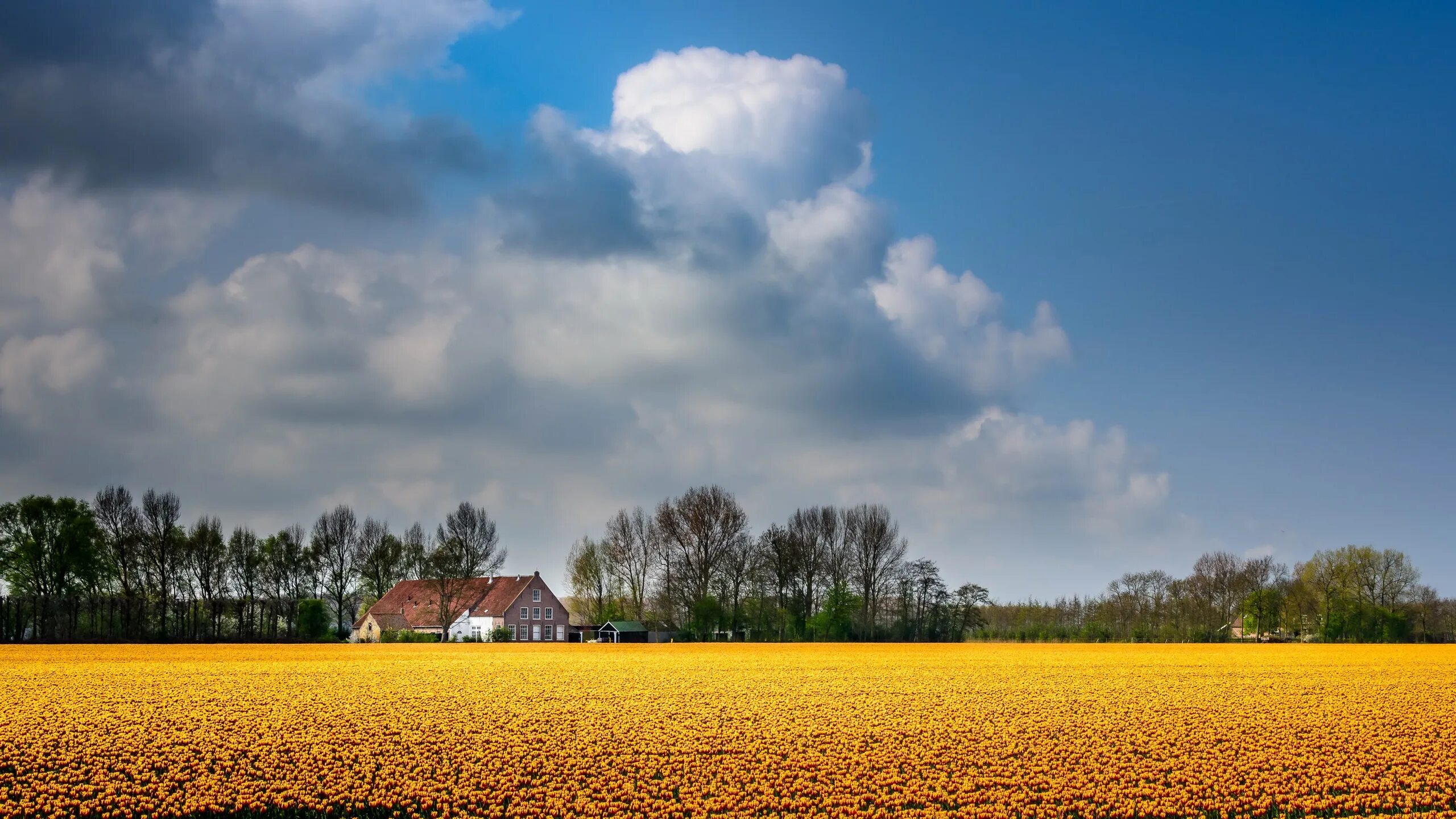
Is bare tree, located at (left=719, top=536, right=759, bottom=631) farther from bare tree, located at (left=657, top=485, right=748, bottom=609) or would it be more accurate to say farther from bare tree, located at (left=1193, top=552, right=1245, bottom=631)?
bare tree, located at (left=1193, top=552, right=1245, bottom=631)

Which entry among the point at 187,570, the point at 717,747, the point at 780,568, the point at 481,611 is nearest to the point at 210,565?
the point at 187,570

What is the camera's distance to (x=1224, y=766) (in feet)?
63.1

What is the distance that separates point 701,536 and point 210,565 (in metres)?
45.1

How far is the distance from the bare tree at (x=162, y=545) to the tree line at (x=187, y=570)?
0.33 feet

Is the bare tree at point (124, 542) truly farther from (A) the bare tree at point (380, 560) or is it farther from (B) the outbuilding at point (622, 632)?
(B) the outbuilding at point (622, 632)

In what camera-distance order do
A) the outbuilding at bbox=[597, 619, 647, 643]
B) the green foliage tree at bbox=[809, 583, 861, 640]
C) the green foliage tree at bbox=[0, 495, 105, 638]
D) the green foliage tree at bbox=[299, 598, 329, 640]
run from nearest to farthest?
1. the green foliage tree at bbox=[0, 495, 105, 638]
2. the green foliage tree at bbox=[299, 598, 329, 640]
3. the green foliage tree at bbox=[809, 583, 861, 640]
4. the outbuilding at bbox=[597, 619, 647, 643]

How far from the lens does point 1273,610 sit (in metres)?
118

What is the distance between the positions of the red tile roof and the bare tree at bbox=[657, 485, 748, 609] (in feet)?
67.3

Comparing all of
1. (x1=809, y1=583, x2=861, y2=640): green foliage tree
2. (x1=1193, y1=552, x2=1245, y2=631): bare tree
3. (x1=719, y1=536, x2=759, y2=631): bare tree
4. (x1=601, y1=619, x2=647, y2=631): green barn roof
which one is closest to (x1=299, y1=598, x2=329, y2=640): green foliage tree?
(x1=601, y1=619, x2=647, y2=631): green barn roof

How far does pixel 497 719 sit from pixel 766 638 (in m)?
81.3

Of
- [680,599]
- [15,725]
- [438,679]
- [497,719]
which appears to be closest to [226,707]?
[15,725]

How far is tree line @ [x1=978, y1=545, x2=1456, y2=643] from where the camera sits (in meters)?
111

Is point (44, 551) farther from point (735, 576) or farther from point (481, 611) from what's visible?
point (735, 576)

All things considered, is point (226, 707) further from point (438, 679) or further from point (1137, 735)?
point (1137, 735)
